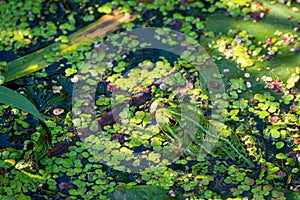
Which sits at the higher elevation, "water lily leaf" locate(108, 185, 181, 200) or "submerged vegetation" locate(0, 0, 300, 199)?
"submerged vegetation" locate(0, 0, 300, 199)

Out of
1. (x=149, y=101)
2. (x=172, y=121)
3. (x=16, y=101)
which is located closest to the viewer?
(x=16, y=101)

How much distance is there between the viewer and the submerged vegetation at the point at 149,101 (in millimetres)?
2703

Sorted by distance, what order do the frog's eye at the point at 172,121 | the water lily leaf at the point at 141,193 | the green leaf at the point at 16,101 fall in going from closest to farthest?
the green leaf at the point at 16,101 → the water lily leaf at the point at 141,193 → the frog's eye at the point at 172,121

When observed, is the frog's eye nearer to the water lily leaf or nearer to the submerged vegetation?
the submerged vegetation

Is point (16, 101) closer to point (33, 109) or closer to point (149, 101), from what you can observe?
point (33, 109)

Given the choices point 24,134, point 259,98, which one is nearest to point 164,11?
point 259,98

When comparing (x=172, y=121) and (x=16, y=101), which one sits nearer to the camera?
(x=16, y=101)

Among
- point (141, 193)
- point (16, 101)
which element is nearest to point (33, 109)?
point (16, 101)

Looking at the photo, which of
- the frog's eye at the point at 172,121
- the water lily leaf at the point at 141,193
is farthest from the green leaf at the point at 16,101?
the frog's eye at the point at 172,121

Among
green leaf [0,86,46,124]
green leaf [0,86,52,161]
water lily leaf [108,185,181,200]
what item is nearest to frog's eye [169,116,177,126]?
water lily leaf [108,185,181,200]

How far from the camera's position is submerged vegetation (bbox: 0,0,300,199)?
2.70 meters

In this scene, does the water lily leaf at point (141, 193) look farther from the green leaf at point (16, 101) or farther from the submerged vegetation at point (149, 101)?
the green leaf at point (16, 101)

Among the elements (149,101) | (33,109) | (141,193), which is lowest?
(141,193)

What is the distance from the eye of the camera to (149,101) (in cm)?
307
